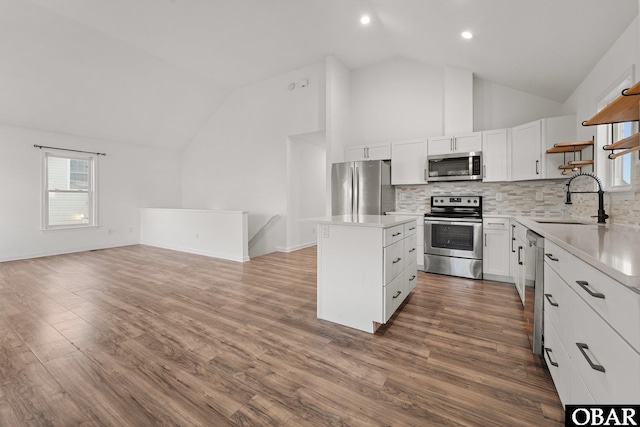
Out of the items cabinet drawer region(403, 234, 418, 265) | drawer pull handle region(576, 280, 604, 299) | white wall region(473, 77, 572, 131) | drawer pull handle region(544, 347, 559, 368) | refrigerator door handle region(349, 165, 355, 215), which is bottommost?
drawer pull handle region(544, 347, 559, 368)

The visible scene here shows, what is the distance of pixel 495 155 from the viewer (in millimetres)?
3965

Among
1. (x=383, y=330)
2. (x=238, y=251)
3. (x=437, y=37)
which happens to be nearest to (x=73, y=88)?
(x=238, y=251)

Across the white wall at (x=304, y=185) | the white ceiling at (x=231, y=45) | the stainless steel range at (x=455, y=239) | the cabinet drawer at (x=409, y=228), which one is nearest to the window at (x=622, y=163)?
the white ceiling at (x=231, y=45)

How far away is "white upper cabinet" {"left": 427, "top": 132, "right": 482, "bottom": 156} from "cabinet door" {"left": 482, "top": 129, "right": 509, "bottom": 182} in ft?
0.34

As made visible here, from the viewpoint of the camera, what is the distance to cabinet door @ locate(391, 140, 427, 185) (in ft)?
14.8

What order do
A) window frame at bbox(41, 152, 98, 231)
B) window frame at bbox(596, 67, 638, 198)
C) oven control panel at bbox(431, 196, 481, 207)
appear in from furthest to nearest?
window frame at bbox(41, 152, 98, 231) < oven control panel at bbox(431, 196, 481, 207) < window frame at bbox(596, 67, 638, 198)

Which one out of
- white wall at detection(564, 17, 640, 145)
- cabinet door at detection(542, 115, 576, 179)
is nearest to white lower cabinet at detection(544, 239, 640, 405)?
white wall at detection(564, 17, 640, 145)

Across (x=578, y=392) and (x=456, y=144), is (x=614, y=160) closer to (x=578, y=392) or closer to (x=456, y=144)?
(x=456, y=144)

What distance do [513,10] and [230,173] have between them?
6.21 metres

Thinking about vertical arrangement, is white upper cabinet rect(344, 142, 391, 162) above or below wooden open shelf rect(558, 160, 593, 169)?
above

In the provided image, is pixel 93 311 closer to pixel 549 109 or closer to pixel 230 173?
pixel 230 173

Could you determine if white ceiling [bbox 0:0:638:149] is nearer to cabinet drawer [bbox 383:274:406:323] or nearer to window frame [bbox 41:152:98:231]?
window frame [bbox 41:152:98:231]

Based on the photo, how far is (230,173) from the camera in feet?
23.5

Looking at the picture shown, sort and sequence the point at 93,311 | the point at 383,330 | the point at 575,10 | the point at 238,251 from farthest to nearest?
the point at 238,251, the point at 93,311, the point at 383,330, the point at 575,10
